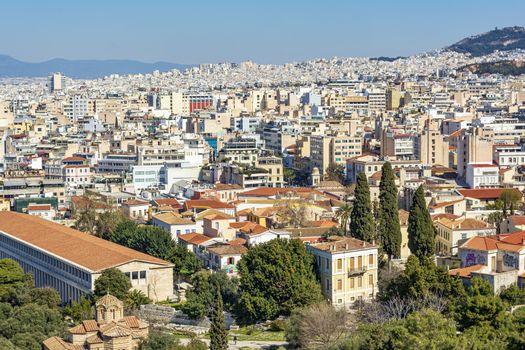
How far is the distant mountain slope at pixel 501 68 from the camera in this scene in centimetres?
15362

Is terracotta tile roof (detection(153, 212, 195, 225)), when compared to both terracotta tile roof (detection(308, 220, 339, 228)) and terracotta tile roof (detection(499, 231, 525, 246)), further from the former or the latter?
terracotta tile roof (detection(499, 231, 525, 246))

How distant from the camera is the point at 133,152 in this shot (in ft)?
220

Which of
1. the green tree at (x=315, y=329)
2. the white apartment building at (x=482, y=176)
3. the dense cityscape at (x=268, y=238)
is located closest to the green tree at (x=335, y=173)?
the dense cityscape at (x=268, y=238)

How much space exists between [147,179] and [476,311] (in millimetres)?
36166

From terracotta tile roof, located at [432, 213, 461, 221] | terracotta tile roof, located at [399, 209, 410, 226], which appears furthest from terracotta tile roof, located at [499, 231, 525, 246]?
terracotta tile roof, located at [432, 213, 461, 221]

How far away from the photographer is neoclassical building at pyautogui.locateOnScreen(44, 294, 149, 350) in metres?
26.5

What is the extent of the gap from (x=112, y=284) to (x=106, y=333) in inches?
306

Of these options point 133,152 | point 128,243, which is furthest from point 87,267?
point 133,152

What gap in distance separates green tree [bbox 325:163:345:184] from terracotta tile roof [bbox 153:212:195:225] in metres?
19.5

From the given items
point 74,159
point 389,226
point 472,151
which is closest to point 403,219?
point 389,226

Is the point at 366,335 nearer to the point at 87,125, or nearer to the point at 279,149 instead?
the point at 279,149

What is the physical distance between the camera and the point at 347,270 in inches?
1356

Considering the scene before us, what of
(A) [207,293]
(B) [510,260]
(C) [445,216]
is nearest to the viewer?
(B) [510,260]

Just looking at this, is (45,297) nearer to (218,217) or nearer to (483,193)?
(218,217)
